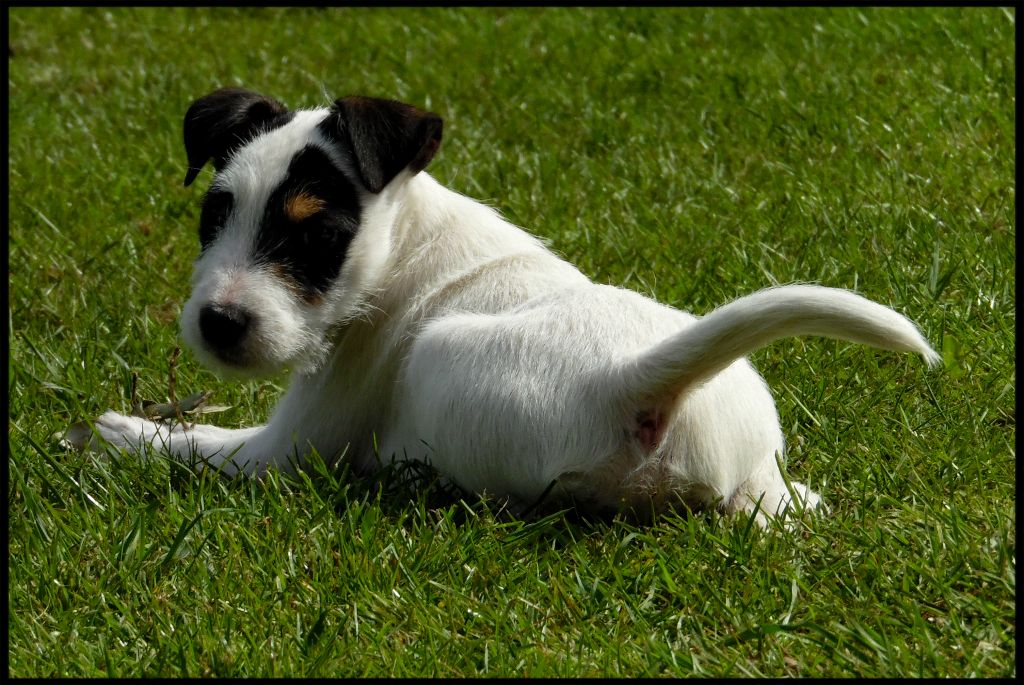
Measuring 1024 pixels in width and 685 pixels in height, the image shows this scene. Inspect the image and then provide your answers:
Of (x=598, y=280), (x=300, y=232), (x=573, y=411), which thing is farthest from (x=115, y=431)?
(x=598, y=280)

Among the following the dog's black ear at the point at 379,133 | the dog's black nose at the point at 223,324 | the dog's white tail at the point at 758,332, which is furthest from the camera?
the dog's black ear at the point at 379,133

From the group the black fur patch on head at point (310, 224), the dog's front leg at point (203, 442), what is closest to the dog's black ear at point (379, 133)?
the black fur patch on head at point (310, 224)

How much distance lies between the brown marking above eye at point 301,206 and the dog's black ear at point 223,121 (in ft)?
1.57

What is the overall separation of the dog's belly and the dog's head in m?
0.45

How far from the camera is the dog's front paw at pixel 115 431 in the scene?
15.9 feet

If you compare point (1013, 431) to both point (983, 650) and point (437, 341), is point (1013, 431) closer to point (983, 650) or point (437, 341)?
point (983, 650)

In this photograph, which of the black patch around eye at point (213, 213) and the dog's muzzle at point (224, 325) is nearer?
the dog's muzzle at point (224, 325)

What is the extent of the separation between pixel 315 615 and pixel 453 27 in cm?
746

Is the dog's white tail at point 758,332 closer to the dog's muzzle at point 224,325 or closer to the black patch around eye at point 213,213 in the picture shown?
the dog's muzzle at point 224,325

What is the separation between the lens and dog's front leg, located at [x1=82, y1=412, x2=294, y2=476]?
460 centimetres

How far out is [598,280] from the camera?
6.25m

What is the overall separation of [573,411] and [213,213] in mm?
1451

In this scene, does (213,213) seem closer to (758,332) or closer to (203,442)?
(203,442)

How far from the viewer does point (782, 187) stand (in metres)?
7.07
